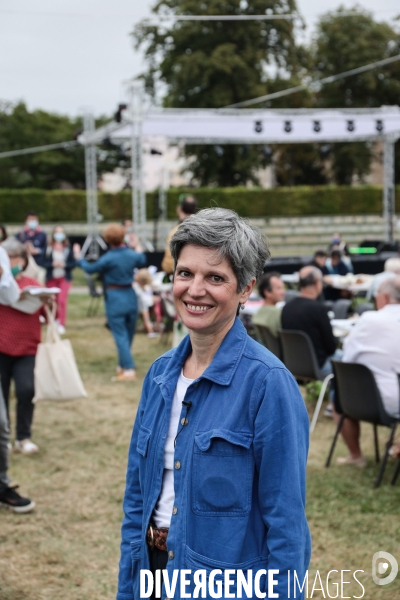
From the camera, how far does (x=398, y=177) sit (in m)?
41.5

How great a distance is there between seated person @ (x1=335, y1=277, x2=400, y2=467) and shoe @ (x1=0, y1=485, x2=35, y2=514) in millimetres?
2432

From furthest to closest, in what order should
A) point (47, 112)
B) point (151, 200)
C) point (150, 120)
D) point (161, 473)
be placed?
point (47, 112) < point (151, 200) < point (150, 120) < point (161, 473)

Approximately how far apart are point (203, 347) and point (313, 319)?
16.1ft

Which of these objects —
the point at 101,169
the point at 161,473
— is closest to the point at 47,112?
the point at 101,169

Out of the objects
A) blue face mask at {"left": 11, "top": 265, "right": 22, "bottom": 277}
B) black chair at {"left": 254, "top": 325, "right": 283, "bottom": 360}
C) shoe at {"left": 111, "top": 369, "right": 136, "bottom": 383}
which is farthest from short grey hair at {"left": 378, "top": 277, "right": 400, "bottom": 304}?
shoe at {"left": 111, "top": 369, "right": 136, "bottom": 383}

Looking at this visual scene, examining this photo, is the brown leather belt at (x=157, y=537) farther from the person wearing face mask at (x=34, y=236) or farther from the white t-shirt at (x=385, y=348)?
the person wearing face mask at (x=34, y=236)

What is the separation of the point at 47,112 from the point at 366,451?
4216 centimetres

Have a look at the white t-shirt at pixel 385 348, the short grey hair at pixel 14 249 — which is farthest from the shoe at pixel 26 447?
the white t-shirt at pixel 385 348

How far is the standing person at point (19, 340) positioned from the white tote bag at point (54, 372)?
0.37m

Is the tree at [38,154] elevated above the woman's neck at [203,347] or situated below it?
above

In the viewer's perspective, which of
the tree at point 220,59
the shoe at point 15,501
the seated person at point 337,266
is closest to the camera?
the shoe at point 15,501

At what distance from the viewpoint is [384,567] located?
13.3ft

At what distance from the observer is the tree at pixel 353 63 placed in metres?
38.3

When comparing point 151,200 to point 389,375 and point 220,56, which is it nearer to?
point 220,56
